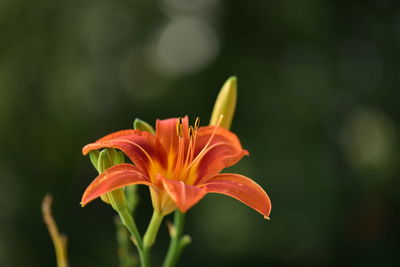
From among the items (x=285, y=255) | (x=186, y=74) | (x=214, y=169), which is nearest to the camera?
(x=214, y=169)

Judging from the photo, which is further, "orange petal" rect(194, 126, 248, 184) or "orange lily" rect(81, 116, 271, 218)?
"orange petal" rect(194, 126, 248, 184)

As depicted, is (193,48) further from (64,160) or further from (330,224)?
(330,224)

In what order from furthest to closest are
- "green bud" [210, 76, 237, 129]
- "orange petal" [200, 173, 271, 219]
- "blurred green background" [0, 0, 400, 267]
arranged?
"blurred green background" [0, 0, 400, 267] < "green bud" [210, 76, 237, 129] < "orange petal" [200, 173, 271, 219]

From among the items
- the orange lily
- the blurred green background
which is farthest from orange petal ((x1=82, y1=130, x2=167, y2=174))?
the blurred green background

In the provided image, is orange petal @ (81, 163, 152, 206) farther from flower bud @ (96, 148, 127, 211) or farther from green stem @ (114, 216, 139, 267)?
green stem @ (114, 216, 139, 267)

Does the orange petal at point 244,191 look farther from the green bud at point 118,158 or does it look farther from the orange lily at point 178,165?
the green bud at point 118,158

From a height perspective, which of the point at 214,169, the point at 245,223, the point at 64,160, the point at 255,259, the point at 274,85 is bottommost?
the point at 255,259

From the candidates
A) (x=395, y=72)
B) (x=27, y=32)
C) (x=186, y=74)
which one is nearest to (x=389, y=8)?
(x=395, y=72)

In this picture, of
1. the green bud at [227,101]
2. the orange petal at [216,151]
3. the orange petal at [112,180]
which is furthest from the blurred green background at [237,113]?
the orange petal at [112,180]
